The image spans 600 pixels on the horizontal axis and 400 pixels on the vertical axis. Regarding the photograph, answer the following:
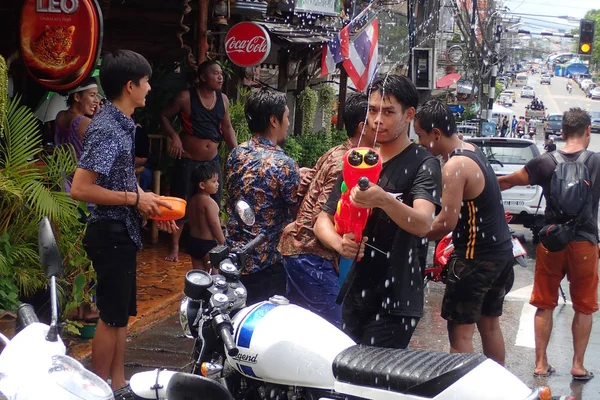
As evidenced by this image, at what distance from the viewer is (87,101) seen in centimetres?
686

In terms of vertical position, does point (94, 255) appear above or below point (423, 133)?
below

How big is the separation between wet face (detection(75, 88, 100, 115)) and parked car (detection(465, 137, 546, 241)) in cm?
906

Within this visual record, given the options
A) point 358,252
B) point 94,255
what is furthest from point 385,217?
point 94,255

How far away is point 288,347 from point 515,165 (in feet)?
40.9

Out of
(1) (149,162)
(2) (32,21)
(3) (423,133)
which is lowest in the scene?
(1) (149,162)

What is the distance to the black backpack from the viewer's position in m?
6.23

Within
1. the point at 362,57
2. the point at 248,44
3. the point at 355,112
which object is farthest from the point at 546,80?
the point at 355,112

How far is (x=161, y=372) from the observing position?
3.25 m

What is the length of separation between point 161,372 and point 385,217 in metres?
1.34

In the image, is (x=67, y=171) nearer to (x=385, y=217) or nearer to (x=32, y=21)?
(x=32, y=21)

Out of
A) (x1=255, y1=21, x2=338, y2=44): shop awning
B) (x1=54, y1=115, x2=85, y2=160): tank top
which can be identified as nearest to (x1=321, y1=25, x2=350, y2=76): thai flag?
(x1=255, y1=21, x2=338, y2=44): shop awning

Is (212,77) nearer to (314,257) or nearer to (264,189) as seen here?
(264,189)

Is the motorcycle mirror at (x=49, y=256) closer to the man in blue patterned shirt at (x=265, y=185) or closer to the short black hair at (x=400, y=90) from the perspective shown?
the short black hair at (x=400, y=90)

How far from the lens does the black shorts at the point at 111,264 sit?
462cm
